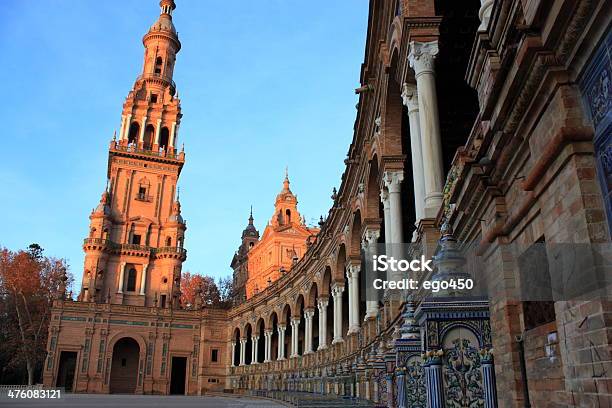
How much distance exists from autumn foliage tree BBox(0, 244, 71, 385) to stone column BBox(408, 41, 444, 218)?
43.8m

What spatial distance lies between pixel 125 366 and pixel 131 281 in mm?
8226

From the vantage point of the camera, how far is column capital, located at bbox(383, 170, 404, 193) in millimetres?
14859

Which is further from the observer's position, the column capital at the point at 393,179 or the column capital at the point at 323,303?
the column capital at the point at 323,303

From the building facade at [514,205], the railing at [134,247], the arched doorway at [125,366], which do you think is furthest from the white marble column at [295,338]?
the building facade at [514,205]

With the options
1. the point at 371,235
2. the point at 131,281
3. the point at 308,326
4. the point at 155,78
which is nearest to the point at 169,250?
the point at 131,281

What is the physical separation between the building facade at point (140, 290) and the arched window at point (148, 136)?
113 millimetres

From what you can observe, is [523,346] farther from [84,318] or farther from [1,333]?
[1,333]

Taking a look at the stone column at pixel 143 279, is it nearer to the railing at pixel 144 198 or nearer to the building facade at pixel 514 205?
the railing at pixel 144 198

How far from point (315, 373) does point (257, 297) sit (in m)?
16.7

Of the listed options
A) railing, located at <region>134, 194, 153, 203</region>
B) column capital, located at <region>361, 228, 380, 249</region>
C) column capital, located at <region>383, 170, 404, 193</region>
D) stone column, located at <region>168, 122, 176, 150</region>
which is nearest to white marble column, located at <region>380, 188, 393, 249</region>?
column capital, located at <region>383, 170, 404, 193</region>

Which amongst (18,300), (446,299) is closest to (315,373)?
(446,299)

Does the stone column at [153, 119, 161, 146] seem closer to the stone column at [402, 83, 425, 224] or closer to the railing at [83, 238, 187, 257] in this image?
the railing at [83, 238, 187, 257]

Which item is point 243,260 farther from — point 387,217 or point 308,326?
point 387,217

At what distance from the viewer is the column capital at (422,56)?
11.4 meters
